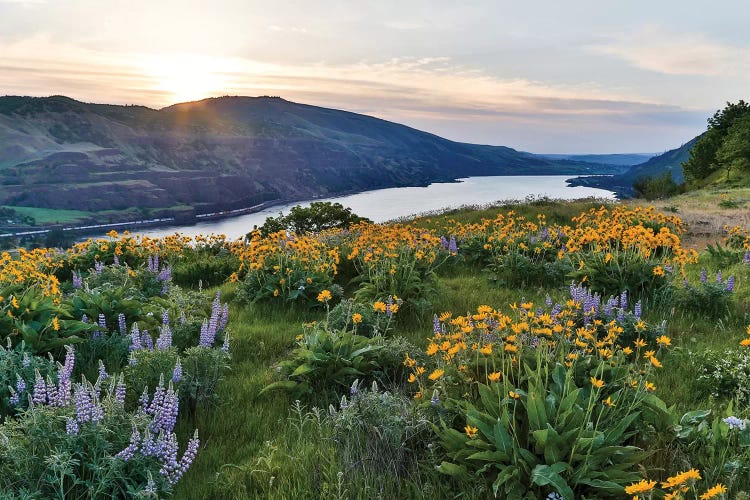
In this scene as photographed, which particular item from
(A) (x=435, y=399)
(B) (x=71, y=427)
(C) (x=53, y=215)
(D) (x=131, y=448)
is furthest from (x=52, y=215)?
(A) (x=435, y=399)

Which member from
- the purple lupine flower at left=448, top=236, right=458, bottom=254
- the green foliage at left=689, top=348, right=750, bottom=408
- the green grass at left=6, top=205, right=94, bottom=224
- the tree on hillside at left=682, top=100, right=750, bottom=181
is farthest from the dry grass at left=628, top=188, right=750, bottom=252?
the green grass at left=6, top=205, right=94, bottom=224

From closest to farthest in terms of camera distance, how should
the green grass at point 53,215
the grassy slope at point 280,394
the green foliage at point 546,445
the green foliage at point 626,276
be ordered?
the green foliage at point 546,445 < the grassy slope at point 280,394 < the green foliage at point 626,276 < the green grass at point 53,215

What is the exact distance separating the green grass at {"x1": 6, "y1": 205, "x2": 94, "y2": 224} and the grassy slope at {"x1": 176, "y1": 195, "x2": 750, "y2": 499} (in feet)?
490

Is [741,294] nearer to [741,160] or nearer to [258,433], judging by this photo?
[258,433]

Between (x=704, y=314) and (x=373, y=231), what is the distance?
6.00 meters

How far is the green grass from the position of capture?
134250 millimetres

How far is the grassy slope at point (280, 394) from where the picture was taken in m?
3.50

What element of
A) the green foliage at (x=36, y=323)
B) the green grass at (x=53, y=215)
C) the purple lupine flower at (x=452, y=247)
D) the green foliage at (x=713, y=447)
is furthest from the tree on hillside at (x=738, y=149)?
the green grass at (x=53, y=215)

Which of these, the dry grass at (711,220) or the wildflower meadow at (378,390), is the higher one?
the dry grass at (711,220)

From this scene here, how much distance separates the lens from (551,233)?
436 inches

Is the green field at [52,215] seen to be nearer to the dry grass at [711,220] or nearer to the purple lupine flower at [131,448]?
the dry grass at [711,220]

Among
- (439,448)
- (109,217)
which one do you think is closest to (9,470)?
(439,448)

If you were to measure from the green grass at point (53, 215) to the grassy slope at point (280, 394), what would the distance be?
149283 millimetres

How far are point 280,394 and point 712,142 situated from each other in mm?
84706
